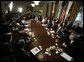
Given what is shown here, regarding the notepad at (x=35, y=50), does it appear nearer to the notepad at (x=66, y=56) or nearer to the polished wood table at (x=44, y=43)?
the polished wood table at (x=44, y=43)

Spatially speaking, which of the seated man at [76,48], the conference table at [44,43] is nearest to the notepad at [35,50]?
the conference table at [44,43]

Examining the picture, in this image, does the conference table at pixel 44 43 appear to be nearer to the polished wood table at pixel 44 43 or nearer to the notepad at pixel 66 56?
the polished wood table at pixel 44 43

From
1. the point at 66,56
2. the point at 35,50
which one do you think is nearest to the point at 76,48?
the point at 66,56

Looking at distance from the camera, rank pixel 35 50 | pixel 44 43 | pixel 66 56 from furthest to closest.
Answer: pixel 44 43
pixel 35 50
pixel 66 56

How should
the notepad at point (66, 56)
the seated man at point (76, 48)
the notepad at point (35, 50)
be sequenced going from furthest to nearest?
the notepad at point (35, 50) < the notepad at point (66, 56) < the seated man at point (76, 48)

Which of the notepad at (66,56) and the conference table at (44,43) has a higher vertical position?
the conference table at (44,43)

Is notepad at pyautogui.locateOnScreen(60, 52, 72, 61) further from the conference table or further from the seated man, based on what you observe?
the seated man

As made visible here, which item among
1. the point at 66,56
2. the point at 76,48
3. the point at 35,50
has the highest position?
the point at 76,48

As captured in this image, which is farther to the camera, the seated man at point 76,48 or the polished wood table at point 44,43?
the polished wood table at point 44,43

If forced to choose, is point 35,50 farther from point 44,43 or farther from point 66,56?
point 66,56

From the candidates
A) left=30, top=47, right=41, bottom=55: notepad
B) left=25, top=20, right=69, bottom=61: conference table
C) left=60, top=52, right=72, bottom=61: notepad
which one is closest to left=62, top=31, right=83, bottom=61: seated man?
left=60, top=52, right=72, bottom=61: notepad

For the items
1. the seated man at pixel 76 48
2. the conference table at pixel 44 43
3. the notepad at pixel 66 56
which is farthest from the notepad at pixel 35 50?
the seated man at pixel 76 48

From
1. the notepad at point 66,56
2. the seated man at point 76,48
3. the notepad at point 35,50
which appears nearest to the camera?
the seated man at point 76,48

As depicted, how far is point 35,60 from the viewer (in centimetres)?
620
